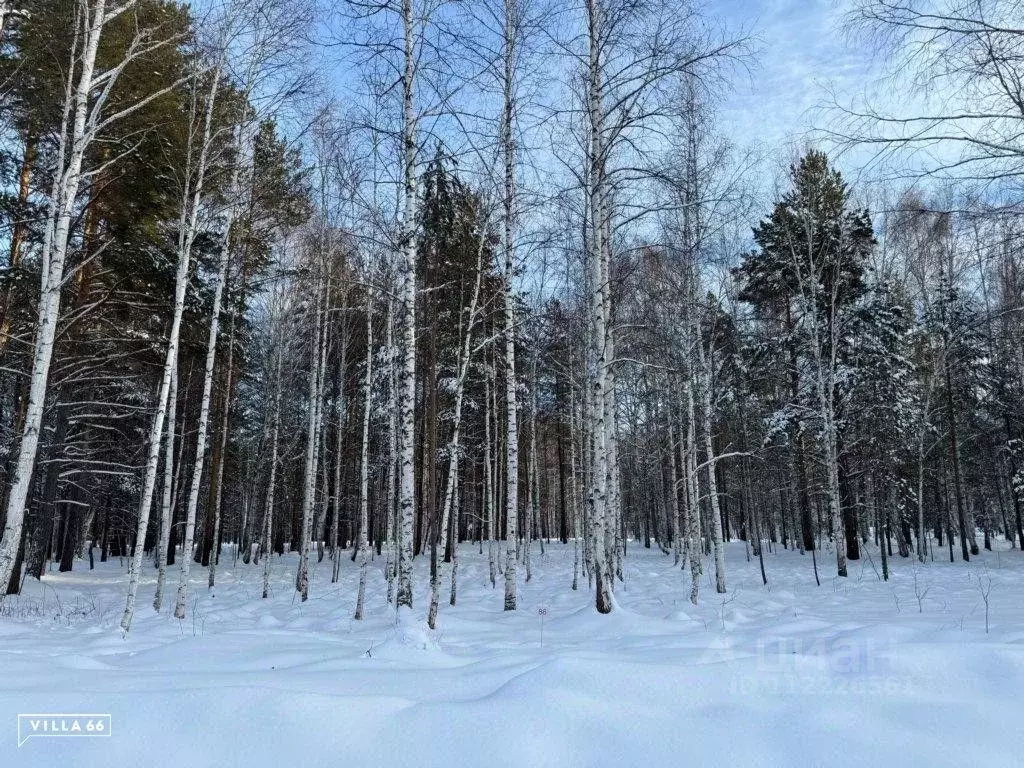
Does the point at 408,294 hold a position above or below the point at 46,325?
above

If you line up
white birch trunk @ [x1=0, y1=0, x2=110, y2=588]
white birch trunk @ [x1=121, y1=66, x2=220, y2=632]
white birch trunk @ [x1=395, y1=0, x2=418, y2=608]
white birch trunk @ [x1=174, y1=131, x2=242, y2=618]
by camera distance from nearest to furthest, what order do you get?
white birch trunk @ [x1=0, y1=0, x2=110, y2=588]
white birch trunk @ [x1=121, y1=66, x2=220, y2=632]
white birch trunk @ [x1=395, y1=0, x2=418, y2=608]
white birch trunk @ [x1=174, y1=131, x2=242, y2=618]

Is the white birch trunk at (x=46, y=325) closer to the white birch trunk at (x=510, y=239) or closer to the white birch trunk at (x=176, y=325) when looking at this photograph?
the white birch trunk at (x=176, y=325)

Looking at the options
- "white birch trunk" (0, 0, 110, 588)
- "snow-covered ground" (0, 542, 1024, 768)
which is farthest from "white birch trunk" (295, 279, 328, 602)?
"snow-covered ground" (0, 542, 1024, 768)

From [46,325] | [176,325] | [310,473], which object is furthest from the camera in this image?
[310,473]

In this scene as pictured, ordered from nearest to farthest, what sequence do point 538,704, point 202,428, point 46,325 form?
point 538,704
point 46,325
point 202,428

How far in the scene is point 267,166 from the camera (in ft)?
34.8

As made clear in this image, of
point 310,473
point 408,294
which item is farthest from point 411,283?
point 310,473

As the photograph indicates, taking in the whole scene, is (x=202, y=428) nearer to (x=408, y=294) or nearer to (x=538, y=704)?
(x=408, y=294)

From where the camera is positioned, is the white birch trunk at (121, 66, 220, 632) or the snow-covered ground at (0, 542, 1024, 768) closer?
the snow-covered ground at (0, 542, 1024, 768)

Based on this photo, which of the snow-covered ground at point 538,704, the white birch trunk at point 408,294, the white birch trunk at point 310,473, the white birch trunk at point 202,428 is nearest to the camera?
the snow-covered ground at point 538,704

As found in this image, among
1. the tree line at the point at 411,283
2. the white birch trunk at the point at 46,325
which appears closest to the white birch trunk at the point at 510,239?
the tree line at the point at 411,283

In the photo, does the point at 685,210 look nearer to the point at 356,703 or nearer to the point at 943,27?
the point at 943,27

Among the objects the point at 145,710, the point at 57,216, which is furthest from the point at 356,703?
the point at 57,216

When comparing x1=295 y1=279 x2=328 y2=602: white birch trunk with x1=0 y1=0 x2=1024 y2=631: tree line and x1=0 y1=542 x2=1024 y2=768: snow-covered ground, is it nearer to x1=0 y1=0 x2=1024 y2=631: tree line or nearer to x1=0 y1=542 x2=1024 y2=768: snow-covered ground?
x1=0 y1=0 x2=1024 y2=631: tree line
